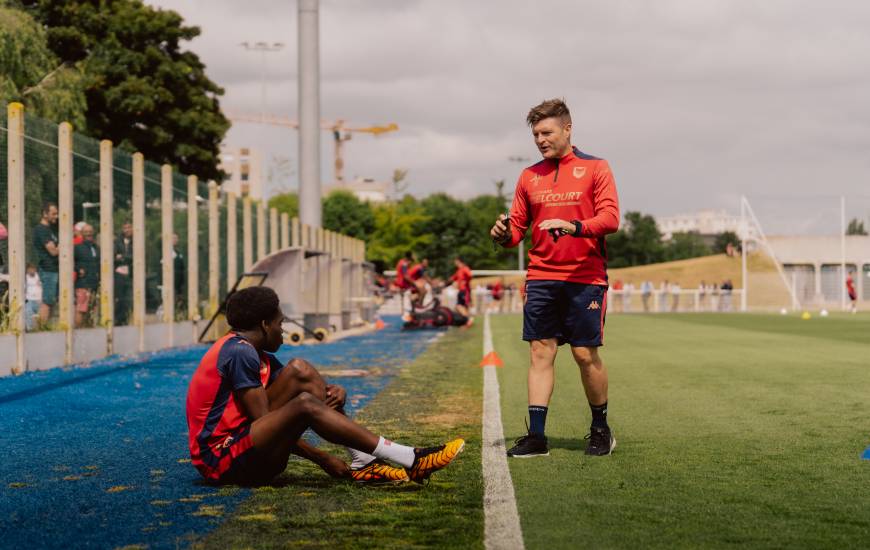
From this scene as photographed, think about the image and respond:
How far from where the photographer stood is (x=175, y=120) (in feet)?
160

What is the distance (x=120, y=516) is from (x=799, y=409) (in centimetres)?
639

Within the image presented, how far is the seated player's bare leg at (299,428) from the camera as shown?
222 inches

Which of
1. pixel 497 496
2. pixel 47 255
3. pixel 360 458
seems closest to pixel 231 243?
pixel 47 255

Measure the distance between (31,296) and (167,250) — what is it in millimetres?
6066

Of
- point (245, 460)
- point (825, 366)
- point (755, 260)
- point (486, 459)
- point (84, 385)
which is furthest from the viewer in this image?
point (755, 260)

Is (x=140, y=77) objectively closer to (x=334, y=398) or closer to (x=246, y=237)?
(x=246, y=237)

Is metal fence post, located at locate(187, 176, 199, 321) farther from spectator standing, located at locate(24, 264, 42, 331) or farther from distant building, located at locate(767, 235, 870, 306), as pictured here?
distant building, located at locate(767, 235, 870, 306)

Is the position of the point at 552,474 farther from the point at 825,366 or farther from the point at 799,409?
the point at 825,366

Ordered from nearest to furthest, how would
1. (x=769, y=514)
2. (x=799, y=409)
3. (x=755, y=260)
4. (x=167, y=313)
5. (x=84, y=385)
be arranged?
(x=769, y=514), (x=799, y=409), (x=84, y=385), (x=167, y=313), (x=755, y=260)

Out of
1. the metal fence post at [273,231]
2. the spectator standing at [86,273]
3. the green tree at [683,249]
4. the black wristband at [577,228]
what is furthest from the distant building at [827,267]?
the black wristband at [577,228]

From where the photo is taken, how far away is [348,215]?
101625 mm

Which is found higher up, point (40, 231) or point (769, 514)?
point (40, 231)

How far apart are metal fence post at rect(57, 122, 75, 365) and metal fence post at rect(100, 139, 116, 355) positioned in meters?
1.24

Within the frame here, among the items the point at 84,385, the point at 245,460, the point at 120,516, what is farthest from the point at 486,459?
the point at 84,385
